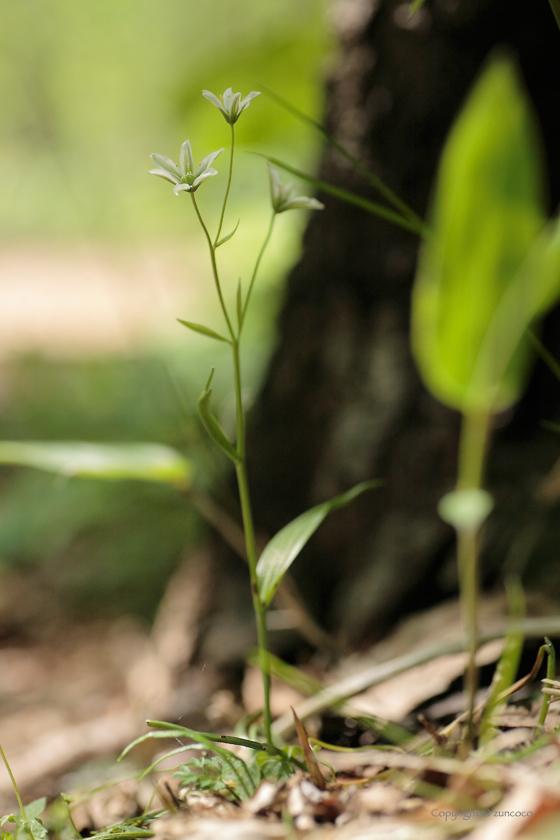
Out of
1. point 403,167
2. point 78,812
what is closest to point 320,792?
point 78,812

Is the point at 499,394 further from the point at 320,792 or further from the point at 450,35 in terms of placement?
the point at 450,35

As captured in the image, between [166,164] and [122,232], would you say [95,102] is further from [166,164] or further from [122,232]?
[166,164]

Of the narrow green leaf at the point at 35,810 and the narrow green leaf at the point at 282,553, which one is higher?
the narrow green leaf at the point at 282,553

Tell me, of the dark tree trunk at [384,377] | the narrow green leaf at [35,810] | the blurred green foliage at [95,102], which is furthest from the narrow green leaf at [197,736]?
the blurred green foliage at [95,102]

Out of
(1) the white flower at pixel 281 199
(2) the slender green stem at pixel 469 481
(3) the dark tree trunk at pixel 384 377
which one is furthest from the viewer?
(3) the dark tree trunk at pixel 384 377

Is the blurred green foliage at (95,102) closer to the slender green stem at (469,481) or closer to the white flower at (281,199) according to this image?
the slender green stem at (469,481)

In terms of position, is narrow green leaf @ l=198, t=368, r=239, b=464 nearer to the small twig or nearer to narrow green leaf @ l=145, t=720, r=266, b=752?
narrow green leaf @ l=145, t=720, r=266, b=752

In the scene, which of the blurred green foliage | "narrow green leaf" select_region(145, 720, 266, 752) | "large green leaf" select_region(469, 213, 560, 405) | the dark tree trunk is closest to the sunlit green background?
the blurred green foliage
